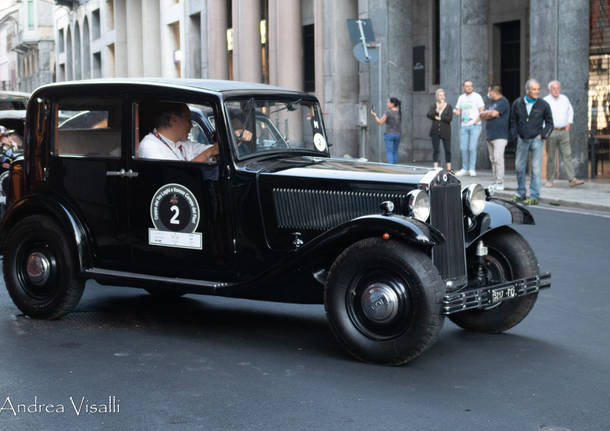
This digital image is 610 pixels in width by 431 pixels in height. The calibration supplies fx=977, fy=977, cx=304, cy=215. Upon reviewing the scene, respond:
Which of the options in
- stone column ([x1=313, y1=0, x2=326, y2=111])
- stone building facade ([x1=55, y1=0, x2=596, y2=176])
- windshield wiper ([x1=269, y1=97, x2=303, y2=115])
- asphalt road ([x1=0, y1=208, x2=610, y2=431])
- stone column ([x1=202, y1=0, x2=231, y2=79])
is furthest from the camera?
stone column ([x1=202, y1=0, x2=231, y2=79])

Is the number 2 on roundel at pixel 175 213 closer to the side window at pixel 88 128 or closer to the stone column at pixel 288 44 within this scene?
the side window at pixel 88 128

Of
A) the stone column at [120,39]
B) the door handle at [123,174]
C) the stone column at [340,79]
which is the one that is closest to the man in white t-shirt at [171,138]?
the door handle at [123,174]

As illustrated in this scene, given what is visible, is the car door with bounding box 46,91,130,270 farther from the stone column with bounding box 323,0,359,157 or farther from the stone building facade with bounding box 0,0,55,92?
the stone building facade with bounding box 0,0,55,92

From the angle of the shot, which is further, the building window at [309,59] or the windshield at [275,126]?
the building window at [309,59]

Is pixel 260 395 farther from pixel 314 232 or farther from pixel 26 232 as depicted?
pixel 26 232

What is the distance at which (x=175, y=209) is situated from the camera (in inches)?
263

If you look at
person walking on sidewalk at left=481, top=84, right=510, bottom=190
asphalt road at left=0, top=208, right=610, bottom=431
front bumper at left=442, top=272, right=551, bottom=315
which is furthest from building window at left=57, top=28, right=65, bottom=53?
front bumper at left=442, top=272, right=551, bottom=315

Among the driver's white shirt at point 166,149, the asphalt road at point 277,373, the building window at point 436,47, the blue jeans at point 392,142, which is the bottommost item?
the asphalt road at point 277,373

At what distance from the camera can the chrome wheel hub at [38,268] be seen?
720cm

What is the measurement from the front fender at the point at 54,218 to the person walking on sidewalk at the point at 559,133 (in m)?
11.6

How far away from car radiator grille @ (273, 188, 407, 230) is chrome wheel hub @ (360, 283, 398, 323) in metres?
0.52

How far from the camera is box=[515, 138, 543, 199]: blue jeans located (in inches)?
609

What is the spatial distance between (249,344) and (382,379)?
48.0 inches
